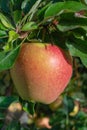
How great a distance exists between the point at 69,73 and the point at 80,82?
1293 millimetres

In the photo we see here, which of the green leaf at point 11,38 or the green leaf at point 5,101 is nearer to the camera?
the green leaf at point 11,38

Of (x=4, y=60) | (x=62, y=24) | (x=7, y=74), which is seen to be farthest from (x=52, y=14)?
(x=7, y=74)

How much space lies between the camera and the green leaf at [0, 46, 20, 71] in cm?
96

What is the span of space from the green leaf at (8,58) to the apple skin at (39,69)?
5 centimetres

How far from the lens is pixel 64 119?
6.63ft

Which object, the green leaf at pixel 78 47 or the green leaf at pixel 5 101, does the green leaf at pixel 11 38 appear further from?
the green leaf at pixel 5 101

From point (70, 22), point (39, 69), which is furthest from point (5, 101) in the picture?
point (70, 22)

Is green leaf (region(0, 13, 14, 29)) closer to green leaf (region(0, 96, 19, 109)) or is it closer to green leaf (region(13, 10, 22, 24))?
green leaf (region(13, 10, 22, 24))

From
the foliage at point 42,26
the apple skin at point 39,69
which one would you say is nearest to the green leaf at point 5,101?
the foliage at point 42,26

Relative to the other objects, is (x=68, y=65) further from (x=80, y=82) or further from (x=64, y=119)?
(x=80, y=82)

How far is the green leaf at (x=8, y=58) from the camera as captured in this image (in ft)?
3.16

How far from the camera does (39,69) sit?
3.42 feet

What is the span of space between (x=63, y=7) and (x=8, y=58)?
0.57 feet

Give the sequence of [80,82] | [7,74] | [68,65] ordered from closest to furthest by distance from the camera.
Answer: [68,65]
[7,74]
[80,82]
